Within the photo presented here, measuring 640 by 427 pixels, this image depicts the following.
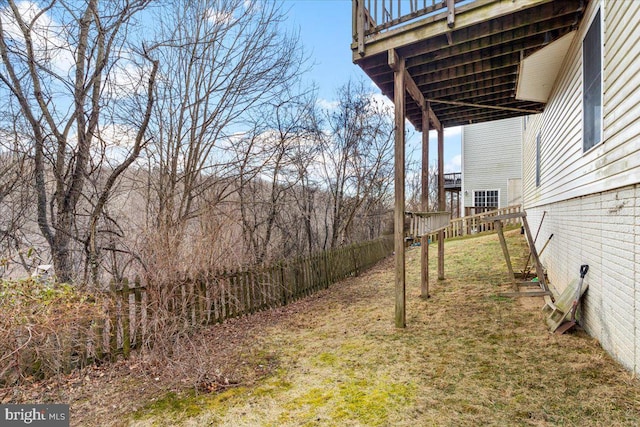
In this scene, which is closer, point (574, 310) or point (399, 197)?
point (574, 310)

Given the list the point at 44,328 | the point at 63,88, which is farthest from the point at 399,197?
the point at 63,88

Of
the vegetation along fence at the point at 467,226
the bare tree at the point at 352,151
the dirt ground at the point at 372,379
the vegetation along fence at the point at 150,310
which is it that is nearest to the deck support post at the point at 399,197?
the dirt ground at the point at 372,379

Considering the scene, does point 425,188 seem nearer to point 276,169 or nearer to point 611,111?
point 611,111

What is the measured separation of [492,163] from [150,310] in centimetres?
1640

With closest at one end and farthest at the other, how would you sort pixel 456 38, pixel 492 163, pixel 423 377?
pixel 423 377 → pixel 456 38 → pixel 492 163

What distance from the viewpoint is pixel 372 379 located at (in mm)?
3164

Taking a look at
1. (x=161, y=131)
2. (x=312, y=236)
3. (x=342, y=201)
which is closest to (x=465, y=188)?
(x=342, y=201)

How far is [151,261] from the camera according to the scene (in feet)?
13.4

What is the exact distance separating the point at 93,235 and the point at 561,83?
7.97 m

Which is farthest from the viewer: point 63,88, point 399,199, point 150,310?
point 63,88

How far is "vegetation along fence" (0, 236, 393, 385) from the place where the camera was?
318 centimetres

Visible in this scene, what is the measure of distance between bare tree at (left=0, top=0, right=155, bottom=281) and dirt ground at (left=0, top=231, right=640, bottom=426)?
2.53 metres

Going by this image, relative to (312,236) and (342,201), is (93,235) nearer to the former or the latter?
(312,236)

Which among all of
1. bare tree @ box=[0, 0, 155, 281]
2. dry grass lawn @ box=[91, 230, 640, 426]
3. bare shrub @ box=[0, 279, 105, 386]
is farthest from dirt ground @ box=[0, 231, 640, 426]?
bare tree @ box=[0, 0, 155, 281]
